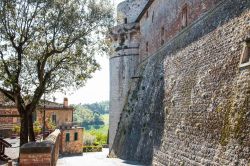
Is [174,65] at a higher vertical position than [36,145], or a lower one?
higher

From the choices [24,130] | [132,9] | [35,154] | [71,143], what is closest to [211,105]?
[35,154]

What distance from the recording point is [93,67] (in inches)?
624

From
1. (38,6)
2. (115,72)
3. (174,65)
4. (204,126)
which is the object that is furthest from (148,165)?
(115,72)

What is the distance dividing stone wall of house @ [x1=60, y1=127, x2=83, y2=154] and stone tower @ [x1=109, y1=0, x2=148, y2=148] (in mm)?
3859

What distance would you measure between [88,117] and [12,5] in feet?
336

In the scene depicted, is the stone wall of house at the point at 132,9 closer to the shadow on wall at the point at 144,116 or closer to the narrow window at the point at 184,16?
the shadow on wall at the point at 144,116

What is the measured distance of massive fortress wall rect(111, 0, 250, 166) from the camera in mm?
8945

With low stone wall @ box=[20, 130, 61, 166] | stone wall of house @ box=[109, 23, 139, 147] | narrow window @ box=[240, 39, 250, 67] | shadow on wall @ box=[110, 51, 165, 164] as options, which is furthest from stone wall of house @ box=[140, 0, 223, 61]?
low stone wall @ box=[20, 130, 61, 166]

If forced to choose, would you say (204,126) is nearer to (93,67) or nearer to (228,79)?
(228,79)

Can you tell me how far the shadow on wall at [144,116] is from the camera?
646 inches

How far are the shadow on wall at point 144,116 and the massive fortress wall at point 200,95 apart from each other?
61 mm

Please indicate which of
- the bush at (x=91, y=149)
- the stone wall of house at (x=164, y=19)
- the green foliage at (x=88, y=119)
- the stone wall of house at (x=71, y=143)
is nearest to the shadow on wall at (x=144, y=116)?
the stone wall of house at (x=164, y=19)

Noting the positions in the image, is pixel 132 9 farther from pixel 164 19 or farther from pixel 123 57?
pixel 164 19

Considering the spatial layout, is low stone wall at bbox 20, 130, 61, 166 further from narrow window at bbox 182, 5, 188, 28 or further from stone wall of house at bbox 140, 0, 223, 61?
narrow window at bbox 182, 5, 188, 28
